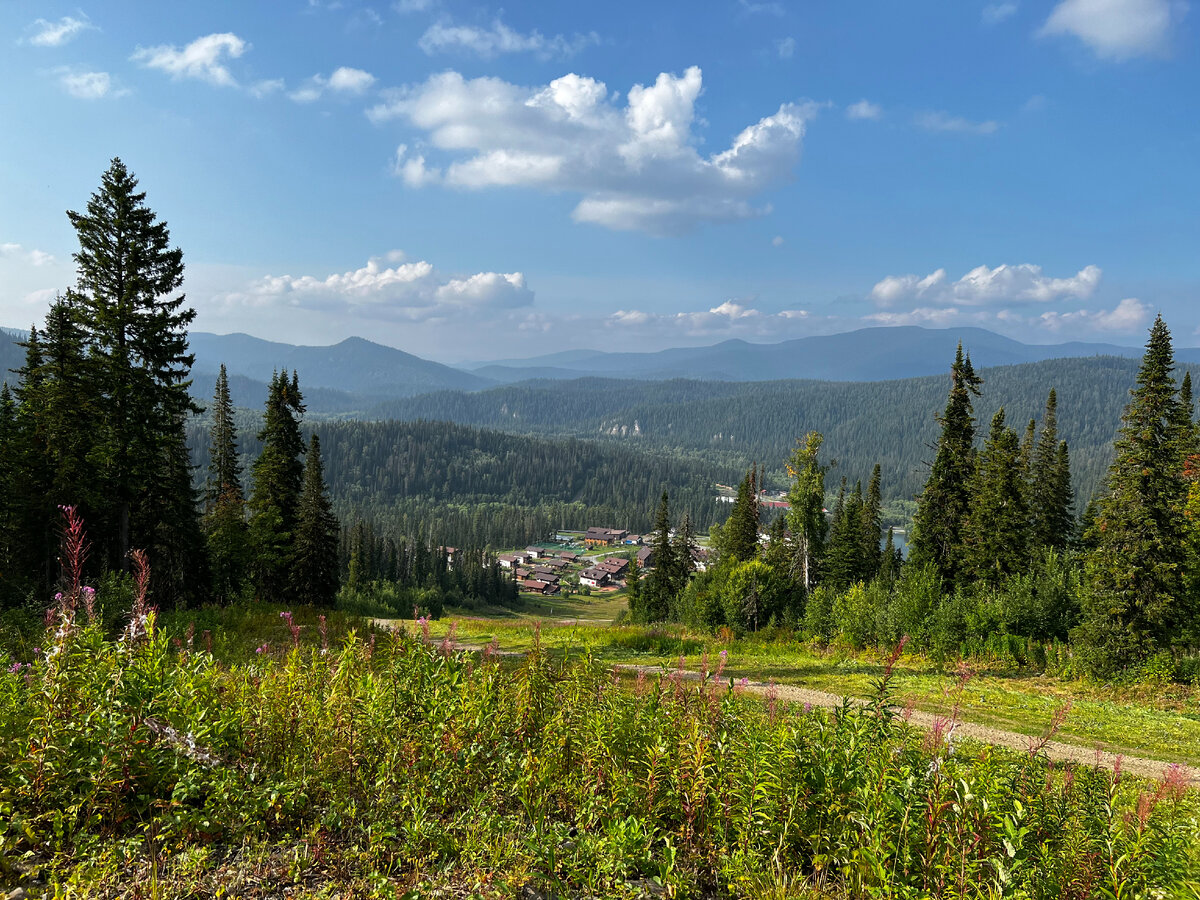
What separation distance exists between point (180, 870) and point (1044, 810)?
567 centimetres

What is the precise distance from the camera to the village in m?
134

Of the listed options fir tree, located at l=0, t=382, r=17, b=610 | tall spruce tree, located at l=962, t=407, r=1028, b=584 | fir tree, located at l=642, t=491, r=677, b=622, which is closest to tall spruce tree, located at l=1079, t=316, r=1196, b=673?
tall spruce tree, located at l=962, t=407, r=1028, b=584

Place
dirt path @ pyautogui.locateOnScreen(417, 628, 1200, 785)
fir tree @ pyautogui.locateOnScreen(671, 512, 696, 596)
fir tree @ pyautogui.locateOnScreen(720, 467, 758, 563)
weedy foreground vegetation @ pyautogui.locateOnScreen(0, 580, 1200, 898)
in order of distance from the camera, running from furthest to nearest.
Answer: fir tree @ pyautogui.locateOnScreen(671, 512, 696, 596) < fir tree @ pyautogui.locateOnScreen(720, 467, 758, 563) < dirt path @ pyautogui.locateOnScreen(417, 628, 1200, 785) < weedy foreground vegetation @ pyautogui.locateOnScreen(0, 580, 1200, 898)

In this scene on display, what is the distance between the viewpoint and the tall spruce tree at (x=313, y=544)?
32.0m

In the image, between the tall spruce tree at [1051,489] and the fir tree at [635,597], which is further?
the fir tree at [635,597]

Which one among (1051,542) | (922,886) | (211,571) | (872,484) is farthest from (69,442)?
(1051,542)

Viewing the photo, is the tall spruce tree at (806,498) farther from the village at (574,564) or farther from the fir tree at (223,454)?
the village at (574,564)

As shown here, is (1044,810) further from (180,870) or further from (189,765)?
(189,765)

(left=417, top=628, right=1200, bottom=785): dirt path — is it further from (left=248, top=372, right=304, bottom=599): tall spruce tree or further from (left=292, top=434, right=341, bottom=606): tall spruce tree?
(left=292, top=434, right=341, bottom=606): tall spruce tree

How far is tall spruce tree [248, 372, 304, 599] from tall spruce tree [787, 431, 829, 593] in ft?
96.1

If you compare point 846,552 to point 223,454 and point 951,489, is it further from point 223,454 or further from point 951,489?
point 223,454

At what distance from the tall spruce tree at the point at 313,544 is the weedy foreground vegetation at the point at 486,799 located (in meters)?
29.6

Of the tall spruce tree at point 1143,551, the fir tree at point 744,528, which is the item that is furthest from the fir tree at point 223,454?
the tall spruce tree at point 1143,551

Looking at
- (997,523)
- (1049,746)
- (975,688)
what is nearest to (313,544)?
(975,688)
